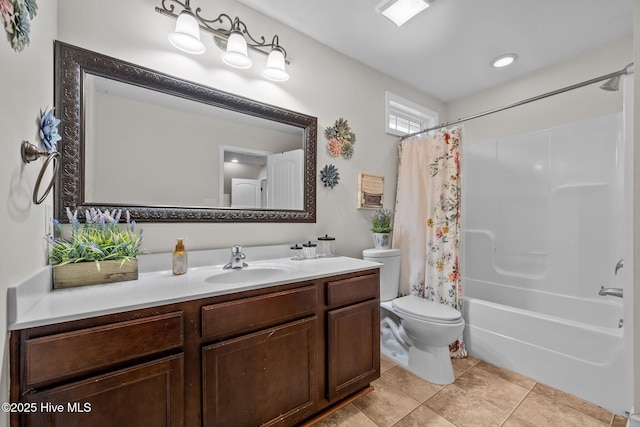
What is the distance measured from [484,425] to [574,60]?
9.53 feet

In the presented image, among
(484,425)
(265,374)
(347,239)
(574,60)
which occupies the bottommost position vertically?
(484,425)

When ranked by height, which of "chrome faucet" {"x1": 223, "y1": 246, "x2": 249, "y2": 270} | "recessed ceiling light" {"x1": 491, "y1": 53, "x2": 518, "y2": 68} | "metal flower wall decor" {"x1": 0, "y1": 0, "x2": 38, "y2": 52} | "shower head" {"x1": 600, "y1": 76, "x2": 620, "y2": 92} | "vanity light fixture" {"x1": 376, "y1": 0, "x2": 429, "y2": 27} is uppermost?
"recessed ceiling light" {"x1": 491, "y1": 53, "x2": 518, "y2": 68}

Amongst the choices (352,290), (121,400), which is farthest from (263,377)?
(352,290)

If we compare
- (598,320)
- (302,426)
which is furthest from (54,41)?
(598,320)

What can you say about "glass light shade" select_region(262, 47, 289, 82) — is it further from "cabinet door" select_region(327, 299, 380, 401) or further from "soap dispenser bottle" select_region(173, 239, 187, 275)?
"cabinet door" select_region(327, 299, 380, 401)

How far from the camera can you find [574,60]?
2.21 metres

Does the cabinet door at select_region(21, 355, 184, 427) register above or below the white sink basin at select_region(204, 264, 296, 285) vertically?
below

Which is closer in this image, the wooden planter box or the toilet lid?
the wooden planter box

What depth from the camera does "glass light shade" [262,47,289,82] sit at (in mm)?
1667

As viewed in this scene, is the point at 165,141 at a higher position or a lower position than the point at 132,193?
higher

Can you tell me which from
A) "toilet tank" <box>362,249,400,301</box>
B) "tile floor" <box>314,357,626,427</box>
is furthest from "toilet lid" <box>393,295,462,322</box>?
"tile floor" <box>314,357,626,427</box>

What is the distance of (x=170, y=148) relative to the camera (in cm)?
142

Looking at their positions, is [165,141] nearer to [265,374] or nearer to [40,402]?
[40,402]

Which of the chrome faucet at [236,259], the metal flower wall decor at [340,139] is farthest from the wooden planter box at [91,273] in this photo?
the metal flower wall decor at [340,139]
